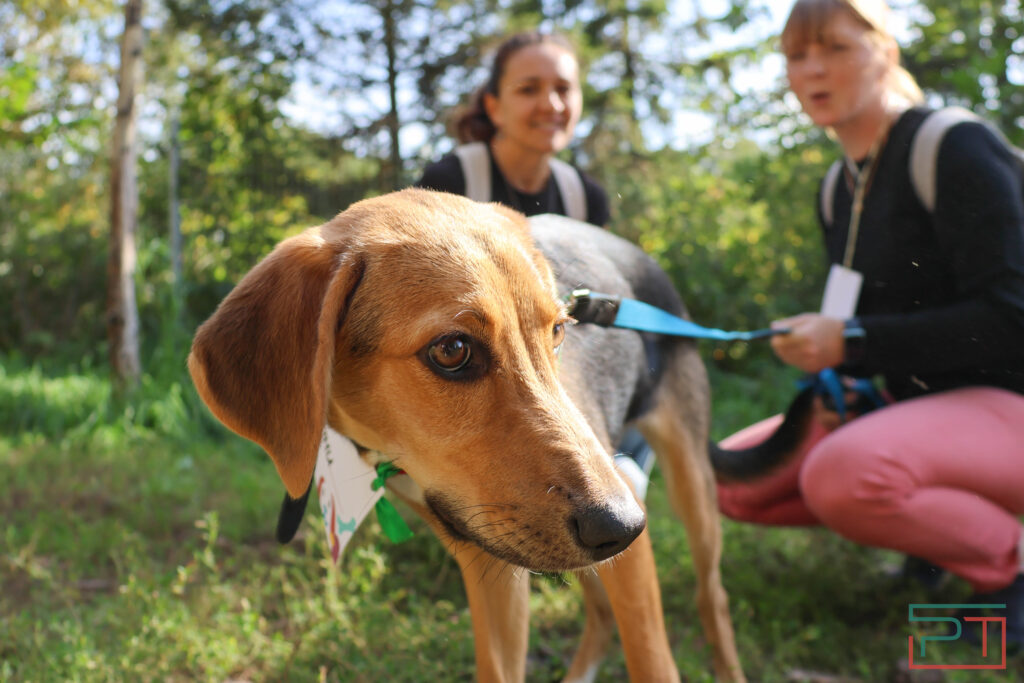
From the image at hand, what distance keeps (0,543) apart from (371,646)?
2264mm

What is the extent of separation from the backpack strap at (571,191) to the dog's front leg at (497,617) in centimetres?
195

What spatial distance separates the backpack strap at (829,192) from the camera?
3.82m

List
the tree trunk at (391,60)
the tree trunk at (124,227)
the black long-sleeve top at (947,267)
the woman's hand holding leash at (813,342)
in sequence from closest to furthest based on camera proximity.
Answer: the black long-sleeve top at (947,267), the woman's hand holding leash at (813,342), the tree trunk at (124,227), the tree trunk at (391,60)

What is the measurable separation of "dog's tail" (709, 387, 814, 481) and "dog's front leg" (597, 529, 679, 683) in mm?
1332

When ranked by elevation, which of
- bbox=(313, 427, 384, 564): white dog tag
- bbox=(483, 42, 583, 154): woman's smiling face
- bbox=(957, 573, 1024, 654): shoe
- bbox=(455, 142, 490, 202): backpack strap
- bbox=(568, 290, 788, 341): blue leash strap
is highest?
bbox=(483, 42, 583, 154): woman's smiling face

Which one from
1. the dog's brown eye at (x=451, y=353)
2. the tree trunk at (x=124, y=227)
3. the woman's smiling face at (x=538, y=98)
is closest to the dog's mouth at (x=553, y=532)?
the dog's brown eye at (x=451, y=353)

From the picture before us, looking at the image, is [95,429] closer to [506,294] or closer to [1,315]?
[1,315]

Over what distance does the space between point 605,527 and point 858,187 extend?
8.21 feet

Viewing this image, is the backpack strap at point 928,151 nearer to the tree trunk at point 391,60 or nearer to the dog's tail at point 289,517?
the dog's tail at point 289,517

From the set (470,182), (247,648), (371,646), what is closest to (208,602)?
(247,648)

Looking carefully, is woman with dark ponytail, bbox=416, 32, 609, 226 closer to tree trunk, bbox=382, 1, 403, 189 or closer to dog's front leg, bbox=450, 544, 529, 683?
dog's front leg, bbox=450, 544, 529, 683

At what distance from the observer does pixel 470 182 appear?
136 inches

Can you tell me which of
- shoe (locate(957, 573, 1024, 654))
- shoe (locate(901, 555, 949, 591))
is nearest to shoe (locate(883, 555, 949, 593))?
shoe (locate(901, 555, 949, 591))

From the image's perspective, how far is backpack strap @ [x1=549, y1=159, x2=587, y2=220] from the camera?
12.2 ft
